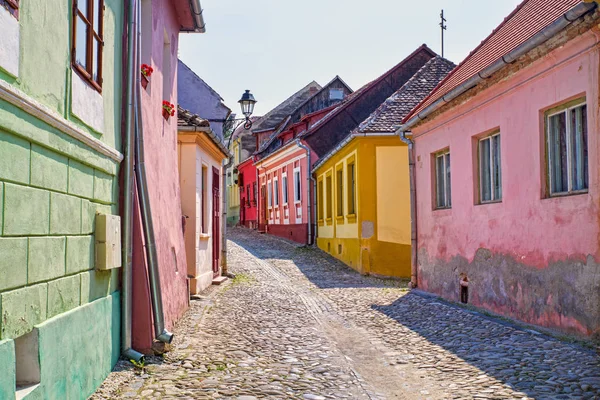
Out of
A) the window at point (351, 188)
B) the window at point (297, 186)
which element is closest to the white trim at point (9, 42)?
the window at point (351, 188)

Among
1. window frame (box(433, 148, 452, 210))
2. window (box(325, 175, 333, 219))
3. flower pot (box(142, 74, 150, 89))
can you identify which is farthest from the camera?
window (box(325, 175, 333, 219))

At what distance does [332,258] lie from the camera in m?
23.4

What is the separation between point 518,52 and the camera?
8.95 m

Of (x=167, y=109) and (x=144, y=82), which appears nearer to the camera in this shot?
(x=144, y=82)

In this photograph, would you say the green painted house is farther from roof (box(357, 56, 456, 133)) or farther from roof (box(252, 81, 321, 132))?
roof (box(252, 81, 321, 132))

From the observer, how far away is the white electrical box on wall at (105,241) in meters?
5.90

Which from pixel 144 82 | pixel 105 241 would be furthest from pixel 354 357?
pixel 144 82

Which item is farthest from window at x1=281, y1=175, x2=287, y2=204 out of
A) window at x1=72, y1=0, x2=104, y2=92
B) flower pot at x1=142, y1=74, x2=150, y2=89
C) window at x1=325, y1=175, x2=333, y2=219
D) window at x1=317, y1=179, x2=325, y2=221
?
window at x1=72, y1=0, x2=104, y2=92

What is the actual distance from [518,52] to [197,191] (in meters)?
6.81

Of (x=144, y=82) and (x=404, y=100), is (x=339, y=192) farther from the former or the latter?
(x=144, y=82)

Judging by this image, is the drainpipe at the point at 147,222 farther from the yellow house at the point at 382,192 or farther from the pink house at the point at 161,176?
the yellow house at the point at 382,192

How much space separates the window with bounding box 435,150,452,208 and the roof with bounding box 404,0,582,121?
49.4 inches

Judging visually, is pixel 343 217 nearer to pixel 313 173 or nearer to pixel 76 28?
pixel 313 173

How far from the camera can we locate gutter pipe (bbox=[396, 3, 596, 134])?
24.5 feet
